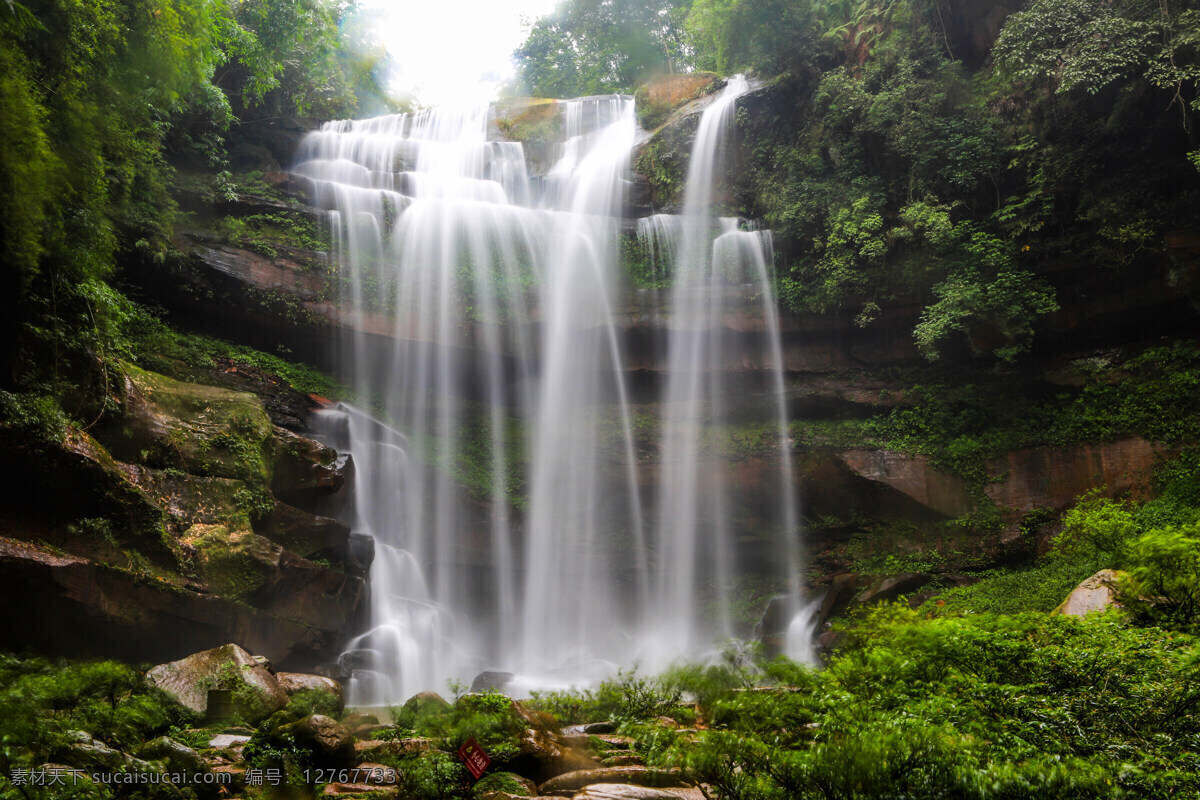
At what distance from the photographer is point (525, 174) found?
75.7 ft

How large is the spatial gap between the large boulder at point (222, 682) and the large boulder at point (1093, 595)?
9393mm

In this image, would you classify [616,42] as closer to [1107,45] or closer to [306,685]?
[1107,45]

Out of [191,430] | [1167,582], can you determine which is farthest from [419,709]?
[1167,582]

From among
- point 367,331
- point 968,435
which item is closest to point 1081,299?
point 968,435

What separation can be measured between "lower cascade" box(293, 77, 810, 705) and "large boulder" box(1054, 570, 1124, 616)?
6.83m

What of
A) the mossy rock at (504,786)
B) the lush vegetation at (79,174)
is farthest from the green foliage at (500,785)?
the lush vegetation at (79,174)

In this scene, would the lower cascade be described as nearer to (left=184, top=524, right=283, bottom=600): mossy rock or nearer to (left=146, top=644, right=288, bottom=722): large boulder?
(left=184, top=524, right=283, bottom=600): mossy rock

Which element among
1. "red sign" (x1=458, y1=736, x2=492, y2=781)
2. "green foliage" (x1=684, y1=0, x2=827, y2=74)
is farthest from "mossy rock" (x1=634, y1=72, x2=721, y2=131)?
"red sign" (x1=458, y1=736, x2=492, y2=781)

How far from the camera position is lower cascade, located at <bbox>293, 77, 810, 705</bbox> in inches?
635

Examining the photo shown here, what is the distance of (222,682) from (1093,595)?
1066 cm

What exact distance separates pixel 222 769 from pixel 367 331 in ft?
44.1

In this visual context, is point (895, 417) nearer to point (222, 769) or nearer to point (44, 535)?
point (222, 769)

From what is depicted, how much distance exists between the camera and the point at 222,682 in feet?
25.4

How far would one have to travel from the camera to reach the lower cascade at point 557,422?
1614 centimetres
